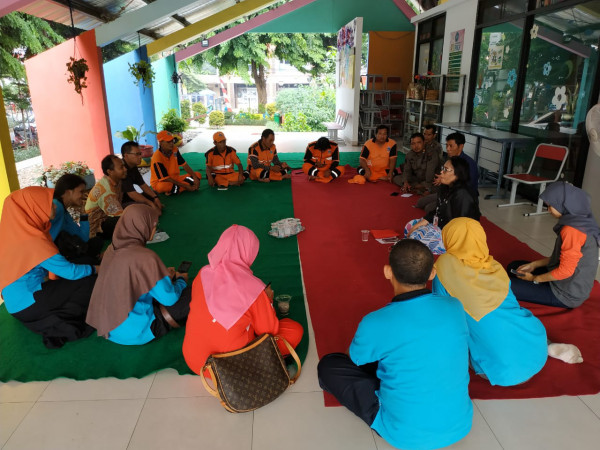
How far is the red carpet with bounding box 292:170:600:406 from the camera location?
7.85ft

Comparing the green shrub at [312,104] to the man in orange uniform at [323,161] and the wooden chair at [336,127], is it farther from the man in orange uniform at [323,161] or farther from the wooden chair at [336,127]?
the man in orange uniform at [323,161]

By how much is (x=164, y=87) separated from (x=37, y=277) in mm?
11836

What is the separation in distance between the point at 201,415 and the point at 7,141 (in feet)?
11.9

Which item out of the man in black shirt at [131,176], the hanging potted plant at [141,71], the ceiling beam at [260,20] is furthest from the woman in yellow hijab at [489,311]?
the ceiling beam at [260,20]

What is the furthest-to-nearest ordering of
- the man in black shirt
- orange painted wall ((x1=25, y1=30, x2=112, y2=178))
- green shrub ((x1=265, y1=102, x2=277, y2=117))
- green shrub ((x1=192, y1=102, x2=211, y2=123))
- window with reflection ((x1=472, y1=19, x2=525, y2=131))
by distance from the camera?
green shrub ((x1=265, y1=102, x2=277, y2=117)) → green shrub ((x1=192, y1=102, x2=211, y2=123)) → orange painted wall ((x1=25, y1=30, x2=112, y2=178)) → window with reflection ((x1=472, y1=19, x2=525, y2=131)) → the man in black shirt

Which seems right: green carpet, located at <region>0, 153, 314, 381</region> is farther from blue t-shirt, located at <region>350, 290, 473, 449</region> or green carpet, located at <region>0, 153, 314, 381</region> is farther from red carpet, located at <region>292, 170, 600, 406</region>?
blue t-shirt, located at <region>350, 290, 473, 449</region>

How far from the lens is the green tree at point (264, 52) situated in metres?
15.9

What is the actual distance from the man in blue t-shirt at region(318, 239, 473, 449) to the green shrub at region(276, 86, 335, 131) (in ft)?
53.0

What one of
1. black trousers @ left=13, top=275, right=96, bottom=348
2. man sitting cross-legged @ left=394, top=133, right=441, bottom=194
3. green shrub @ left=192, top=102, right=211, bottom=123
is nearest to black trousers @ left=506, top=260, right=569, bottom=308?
man sitting cross-legged @ left=394, top=133, right=441, bottom=194

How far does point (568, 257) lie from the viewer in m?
2.78

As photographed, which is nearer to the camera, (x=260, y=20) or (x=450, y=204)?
(x=450, y=204)

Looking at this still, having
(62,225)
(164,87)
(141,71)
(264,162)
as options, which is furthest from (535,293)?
(164,87)

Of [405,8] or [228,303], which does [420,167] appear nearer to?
[228,303]

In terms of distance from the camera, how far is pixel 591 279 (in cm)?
289
